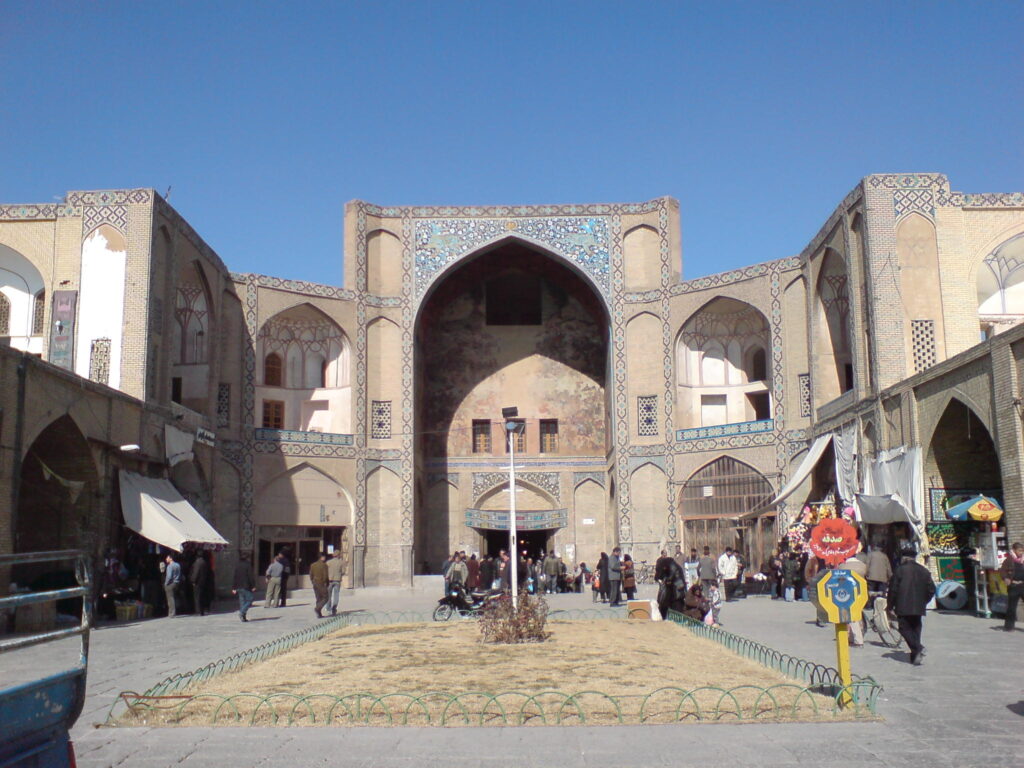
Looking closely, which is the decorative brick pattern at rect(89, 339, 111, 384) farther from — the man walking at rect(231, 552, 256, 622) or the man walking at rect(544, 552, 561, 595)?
the man walking at rect(544, 552, 561, 595)

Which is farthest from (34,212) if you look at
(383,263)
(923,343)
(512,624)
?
(923,343)

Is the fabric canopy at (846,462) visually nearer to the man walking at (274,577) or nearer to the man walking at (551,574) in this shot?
the man walking at (551,574)

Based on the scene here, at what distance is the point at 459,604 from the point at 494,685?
297 inches

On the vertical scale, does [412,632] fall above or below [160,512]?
below

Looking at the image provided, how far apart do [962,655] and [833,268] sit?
43.9ft

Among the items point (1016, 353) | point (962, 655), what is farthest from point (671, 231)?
point (962, 655)

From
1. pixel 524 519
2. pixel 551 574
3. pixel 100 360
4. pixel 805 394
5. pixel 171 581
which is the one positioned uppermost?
pixel 100 360

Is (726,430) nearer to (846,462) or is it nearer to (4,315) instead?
(846,462)

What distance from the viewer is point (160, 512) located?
17.2m

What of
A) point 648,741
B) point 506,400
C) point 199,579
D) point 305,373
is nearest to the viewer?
point 648,741

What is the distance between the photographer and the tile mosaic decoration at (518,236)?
87.5ft

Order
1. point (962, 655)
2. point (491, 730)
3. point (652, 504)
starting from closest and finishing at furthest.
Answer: point (491, 730) < point (962, 655) < point (652, 504)

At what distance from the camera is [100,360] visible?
18219 mm

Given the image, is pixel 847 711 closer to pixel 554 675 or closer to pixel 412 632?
pixel 554 675
